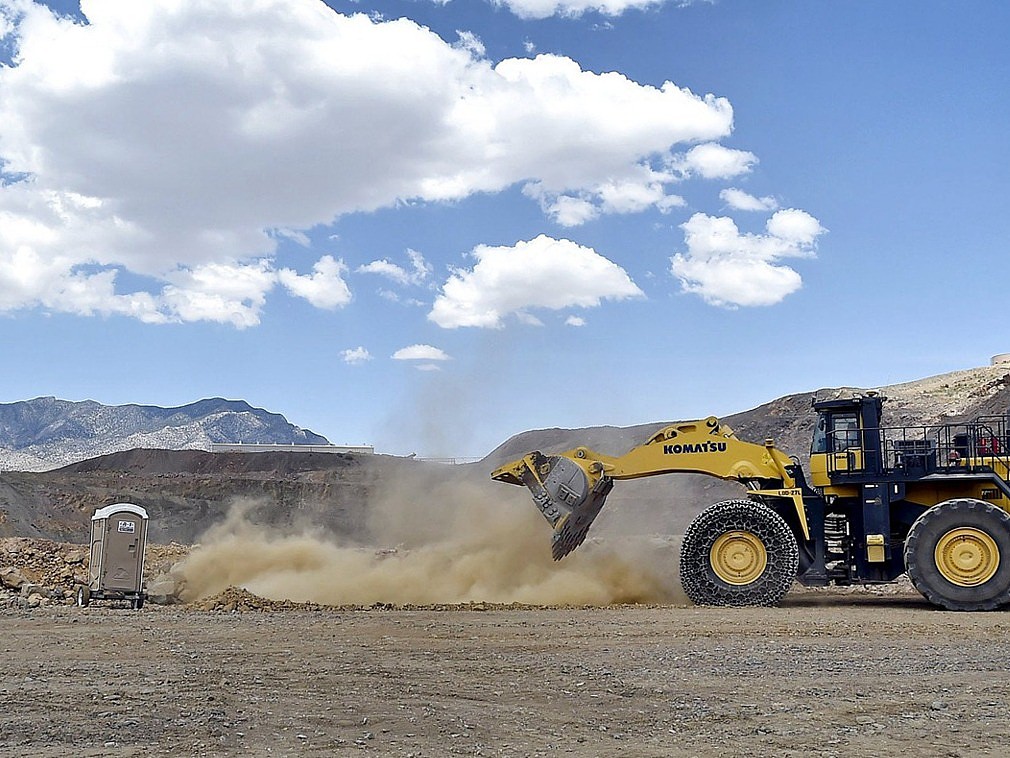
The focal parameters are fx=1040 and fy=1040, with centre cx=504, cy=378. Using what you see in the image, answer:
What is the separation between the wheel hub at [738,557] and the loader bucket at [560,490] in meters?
2.59

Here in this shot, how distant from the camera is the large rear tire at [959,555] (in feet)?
59.2

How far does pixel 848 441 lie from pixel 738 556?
10.1 feet

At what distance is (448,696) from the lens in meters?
10.2

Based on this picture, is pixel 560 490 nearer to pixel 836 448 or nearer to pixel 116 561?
pixel 836 448

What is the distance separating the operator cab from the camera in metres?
19.4

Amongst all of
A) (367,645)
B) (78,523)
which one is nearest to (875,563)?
(367,645)

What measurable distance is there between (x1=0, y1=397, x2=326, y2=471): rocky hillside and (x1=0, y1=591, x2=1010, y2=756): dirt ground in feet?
461

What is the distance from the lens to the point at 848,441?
19641mm

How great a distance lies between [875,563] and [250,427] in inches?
6136

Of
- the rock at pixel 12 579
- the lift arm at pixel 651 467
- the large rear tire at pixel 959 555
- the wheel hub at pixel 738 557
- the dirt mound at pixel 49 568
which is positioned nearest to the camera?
the large rear tire at pixel 959 555

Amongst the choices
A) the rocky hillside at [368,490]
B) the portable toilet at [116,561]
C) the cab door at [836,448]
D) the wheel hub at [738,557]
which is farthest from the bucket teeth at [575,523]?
the rocky hillside at [368,490]

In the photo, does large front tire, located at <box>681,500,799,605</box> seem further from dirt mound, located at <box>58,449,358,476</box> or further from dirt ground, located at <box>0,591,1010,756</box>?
dirt mound, located at <box>58,449,358,476</box>

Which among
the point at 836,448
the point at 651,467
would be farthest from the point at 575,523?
the point at 836,448

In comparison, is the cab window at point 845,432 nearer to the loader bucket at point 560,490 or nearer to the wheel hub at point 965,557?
the wheel hub at point 965,557
